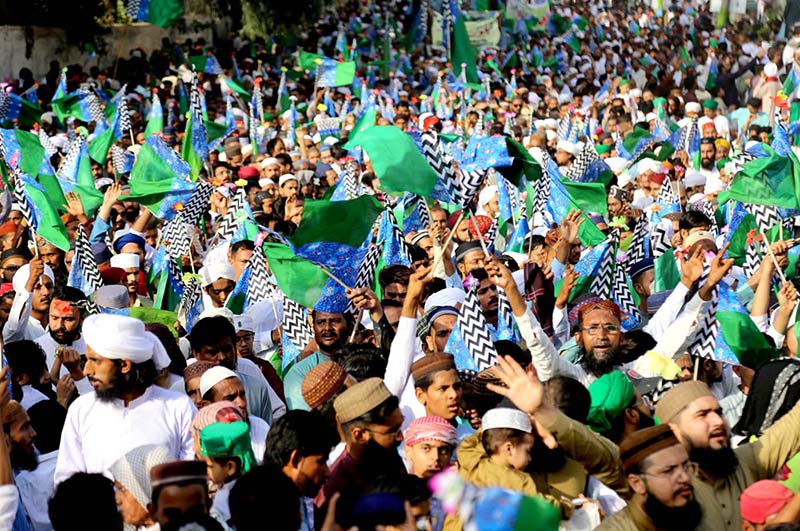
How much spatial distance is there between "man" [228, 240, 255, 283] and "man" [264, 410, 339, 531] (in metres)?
4.21

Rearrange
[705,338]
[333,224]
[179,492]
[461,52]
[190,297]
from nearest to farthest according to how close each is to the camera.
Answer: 1. [179,492]
2. [705,338]
3. [333,224]
4. [190,297]
5. [461,52]

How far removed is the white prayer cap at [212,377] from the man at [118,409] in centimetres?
26

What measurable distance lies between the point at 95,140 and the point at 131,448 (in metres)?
9.66

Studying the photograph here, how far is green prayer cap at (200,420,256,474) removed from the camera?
206 inches

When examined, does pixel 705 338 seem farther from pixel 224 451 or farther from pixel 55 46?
pixel 55 46

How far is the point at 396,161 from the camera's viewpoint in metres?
8.66

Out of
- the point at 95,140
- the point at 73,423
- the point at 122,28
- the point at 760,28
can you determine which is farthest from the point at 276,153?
the point at 760,28

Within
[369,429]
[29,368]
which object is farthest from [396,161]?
[369,429]

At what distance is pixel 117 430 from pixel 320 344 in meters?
1.88

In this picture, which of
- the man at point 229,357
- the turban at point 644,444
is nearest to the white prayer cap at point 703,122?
the man at point 229,357

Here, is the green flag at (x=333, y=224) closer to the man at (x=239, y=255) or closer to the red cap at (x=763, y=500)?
the man at (x=239, y=255)

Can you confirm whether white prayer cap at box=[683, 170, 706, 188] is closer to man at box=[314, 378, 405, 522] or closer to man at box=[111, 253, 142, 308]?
man at box=[111, 253, 142, 308]

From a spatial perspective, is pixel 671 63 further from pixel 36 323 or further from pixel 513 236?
pixel 36 323

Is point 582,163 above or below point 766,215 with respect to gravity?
below
